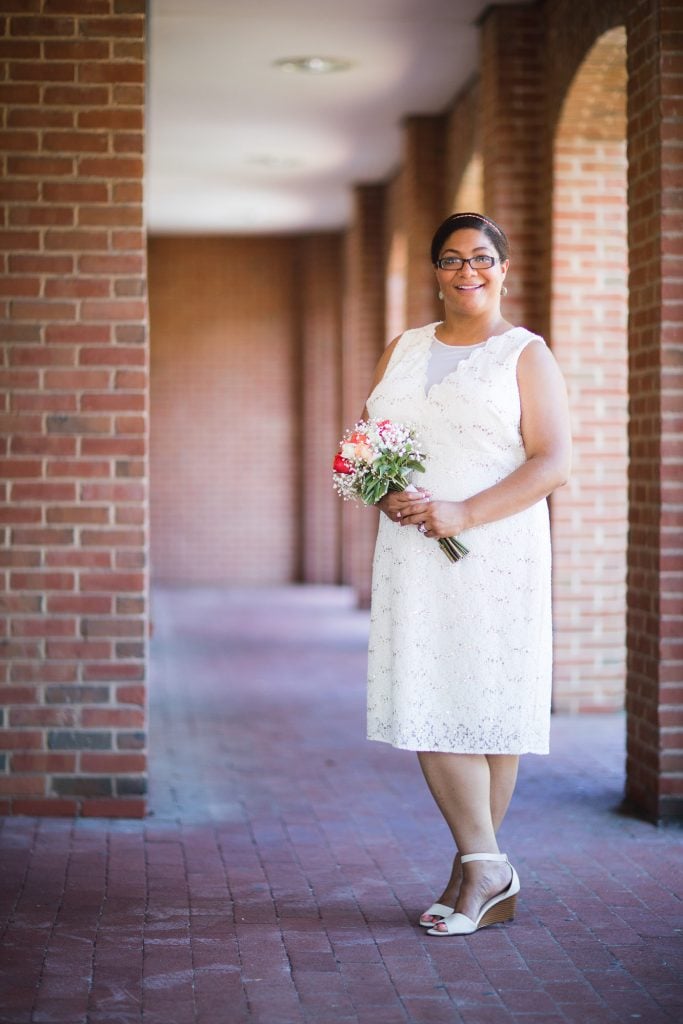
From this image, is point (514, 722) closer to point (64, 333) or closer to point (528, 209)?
point (64, 333)

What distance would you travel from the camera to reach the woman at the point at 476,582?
395 cm

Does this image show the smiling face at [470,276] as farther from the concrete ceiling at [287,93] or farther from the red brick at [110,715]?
the concrete ceiling at [287,93]

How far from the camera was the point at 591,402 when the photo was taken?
25.6 feet

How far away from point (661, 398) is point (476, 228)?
1.60 meters

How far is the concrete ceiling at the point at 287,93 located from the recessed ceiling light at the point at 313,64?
66 millimetres

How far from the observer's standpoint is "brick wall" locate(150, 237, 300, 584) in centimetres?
1672

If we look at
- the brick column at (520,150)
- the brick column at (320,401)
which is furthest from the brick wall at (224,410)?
the brick column at (520,150)

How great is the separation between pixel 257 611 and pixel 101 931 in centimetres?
973

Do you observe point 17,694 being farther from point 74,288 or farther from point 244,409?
point 244,409

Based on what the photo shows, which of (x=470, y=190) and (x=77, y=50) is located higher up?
(x=470, y=190)

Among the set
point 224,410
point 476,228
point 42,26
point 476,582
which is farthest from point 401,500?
point 224,410

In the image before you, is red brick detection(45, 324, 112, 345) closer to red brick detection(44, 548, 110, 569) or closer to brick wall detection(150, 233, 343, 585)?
red brick detection(44, 548, 110, 569)

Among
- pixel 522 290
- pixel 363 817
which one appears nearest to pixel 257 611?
pixel 522 290

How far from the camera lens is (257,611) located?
45.2 ft
